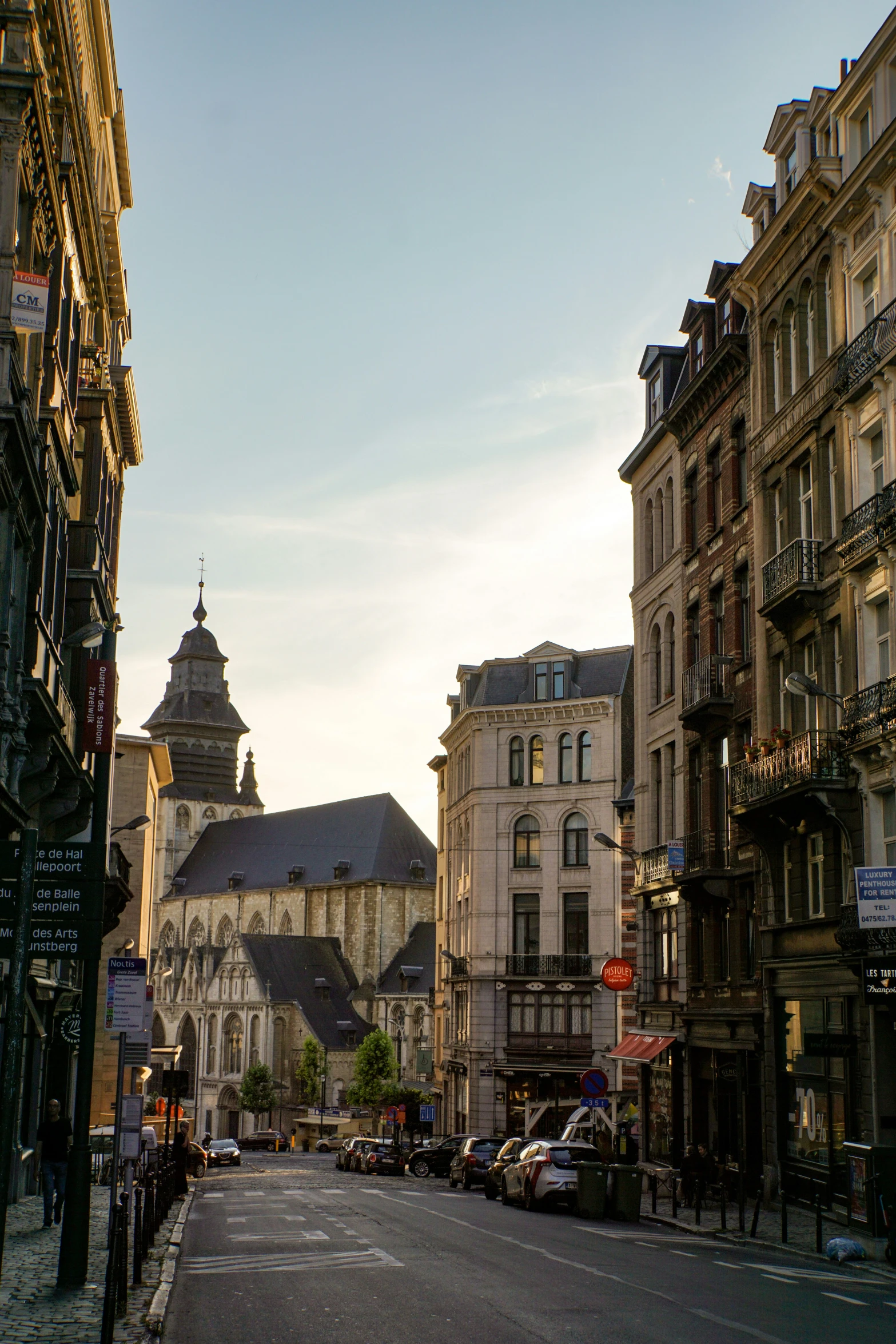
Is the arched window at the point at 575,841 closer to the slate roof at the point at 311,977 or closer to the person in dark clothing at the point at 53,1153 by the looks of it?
the person in dark clothing at the point at 53,1153

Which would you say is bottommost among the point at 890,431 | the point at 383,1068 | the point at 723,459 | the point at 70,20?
the point at 383,1068

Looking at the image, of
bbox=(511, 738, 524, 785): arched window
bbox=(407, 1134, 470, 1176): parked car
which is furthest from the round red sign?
bbox=(511, 738, 524, 785): arched window

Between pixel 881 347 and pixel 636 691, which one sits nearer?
pixel 881 347

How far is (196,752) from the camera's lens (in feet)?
461

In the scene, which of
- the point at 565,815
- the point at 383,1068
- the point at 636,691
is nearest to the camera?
the point at 636,691

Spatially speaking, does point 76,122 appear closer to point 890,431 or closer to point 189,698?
point 890,431

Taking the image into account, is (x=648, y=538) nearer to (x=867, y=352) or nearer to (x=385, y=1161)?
(x=867, y=352)

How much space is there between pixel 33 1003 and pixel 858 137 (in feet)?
71.7

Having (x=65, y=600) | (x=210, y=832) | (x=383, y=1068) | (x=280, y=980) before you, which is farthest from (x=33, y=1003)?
(x=210, y=832)

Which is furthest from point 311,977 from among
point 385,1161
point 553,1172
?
point 553,1172

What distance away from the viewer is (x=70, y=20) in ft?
73.1

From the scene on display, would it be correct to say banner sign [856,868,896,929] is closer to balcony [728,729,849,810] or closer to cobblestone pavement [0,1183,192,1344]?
balcony [728,729,849,810]

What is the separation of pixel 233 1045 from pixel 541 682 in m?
57.9

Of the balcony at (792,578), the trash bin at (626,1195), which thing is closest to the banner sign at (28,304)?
the balcony at (792,578)
